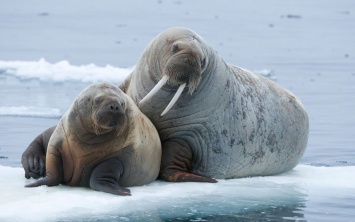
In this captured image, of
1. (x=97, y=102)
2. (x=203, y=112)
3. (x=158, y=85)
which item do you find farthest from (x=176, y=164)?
(x=97, y=102)

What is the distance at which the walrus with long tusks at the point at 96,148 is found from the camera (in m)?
8.48

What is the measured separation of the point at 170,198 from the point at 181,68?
108 centimetres

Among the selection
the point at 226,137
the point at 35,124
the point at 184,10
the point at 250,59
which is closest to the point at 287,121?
the point at 226,137

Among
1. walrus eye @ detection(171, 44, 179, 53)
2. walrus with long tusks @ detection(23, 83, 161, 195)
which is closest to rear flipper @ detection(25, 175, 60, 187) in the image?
walrus with long tusks @ detection(23, 83, 161, 195)

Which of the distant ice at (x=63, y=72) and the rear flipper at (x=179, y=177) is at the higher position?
the distant ice at (x=63, y=72)

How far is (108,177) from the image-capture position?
854cm

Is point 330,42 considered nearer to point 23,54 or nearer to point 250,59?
point 250,59

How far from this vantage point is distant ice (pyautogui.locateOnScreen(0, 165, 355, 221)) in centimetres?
790

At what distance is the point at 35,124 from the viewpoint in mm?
12805

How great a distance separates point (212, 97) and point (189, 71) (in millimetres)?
667

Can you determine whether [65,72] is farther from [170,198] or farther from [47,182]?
[170,198]

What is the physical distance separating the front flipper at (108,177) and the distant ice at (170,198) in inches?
2.5

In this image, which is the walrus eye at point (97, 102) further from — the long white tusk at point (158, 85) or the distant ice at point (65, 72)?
the distant ice at point (65, 72)

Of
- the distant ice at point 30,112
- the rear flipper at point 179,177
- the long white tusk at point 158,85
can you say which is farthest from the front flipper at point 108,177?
the distant ice at point 30,112
